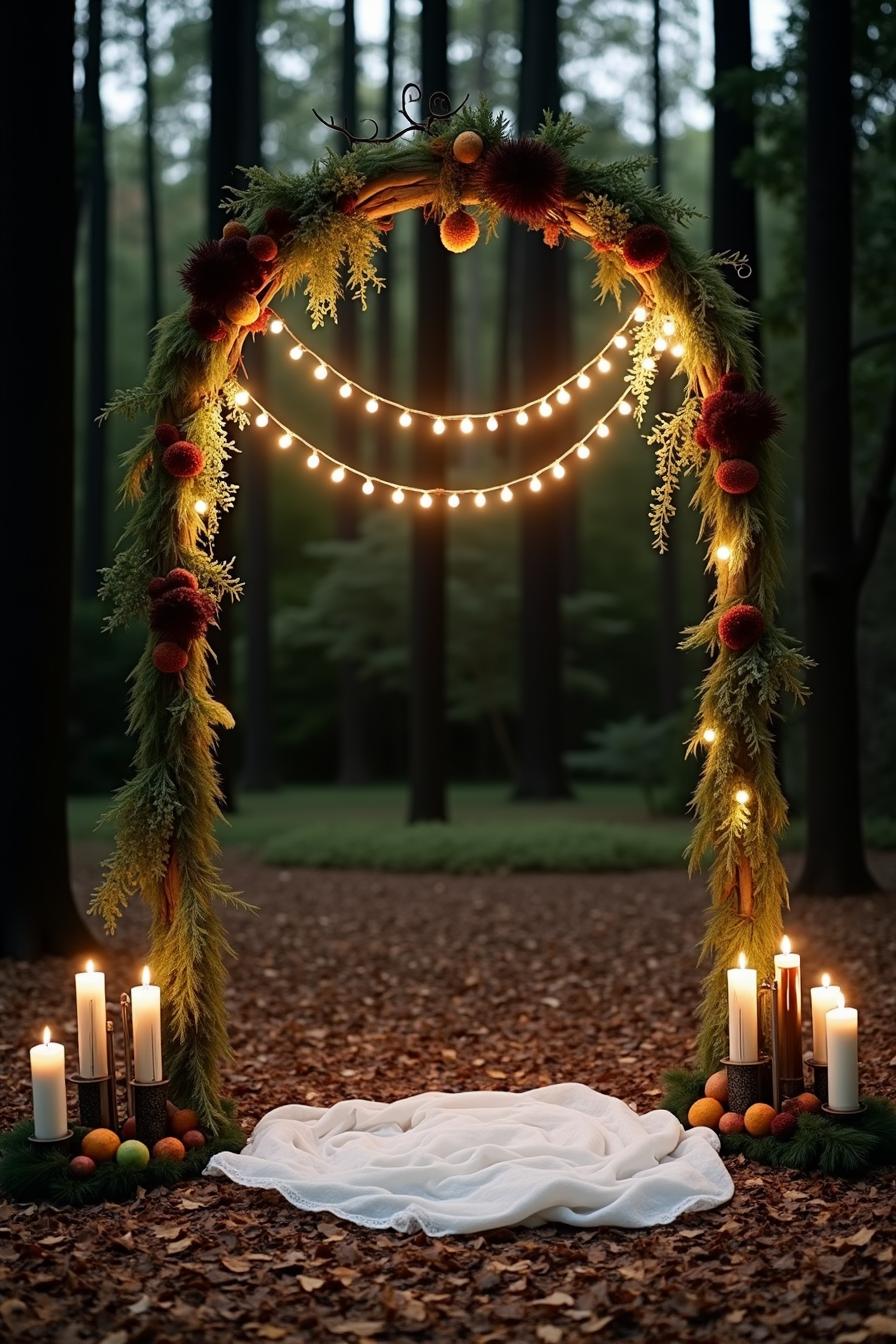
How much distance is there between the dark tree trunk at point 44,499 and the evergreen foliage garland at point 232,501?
9.45 feet

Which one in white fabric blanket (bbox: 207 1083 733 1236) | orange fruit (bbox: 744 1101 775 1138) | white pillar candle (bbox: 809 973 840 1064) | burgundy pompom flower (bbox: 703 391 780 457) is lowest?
white fabric blanket (bbox: 207 1083 733 1236)

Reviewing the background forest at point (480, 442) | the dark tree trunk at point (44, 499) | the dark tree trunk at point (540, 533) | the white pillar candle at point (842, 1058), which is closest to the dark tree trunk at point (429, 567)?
the background forest at point (480, 442)

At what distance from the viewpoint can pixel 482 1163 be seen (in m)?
4.34

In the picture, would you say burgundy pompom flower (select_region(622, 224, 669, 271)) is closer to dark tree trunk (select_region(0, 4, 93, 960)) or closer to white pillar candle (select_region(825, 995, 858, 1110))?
white pillar candle (select_region(825, 995, 858, 1110))

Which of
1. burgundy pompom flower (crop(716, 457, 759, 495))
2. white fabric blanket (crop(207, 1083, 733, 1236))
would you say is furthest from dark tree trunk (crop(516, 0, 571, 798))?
white fabric blanket (crop(207, 1083, 733, 1236))

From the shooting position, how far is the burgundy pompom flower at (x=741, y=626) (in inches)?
186

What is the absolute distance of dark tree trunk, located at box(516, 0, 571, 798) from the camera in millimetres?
16641

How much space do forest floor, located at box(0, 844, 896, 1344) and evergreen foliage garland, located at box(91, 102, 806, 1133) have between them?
2.65ft

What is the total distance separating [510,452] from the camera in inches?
951

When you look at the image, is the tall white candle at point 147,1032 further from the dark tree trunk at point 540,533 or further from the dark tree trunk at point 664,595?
the dark tree trunk at point 664,595

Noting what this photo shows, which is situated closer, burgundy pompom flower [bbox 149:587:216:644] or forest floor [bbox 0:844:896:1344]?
forest floor [bbox 0:844:896:1344]

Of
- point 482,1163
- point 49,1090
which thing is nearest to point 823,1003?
point 482,1163

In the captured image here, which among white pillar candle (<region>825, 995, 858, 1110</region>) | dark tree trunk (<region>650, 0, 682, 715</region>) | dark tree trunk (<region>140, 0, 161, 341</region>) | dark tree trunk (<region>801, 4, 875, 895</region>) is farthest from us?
dark tree trunk (<region>140, 0, 161, 341</region>)

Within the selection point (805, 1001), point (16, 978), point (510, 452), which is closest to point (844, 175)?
point (805, 1001)
